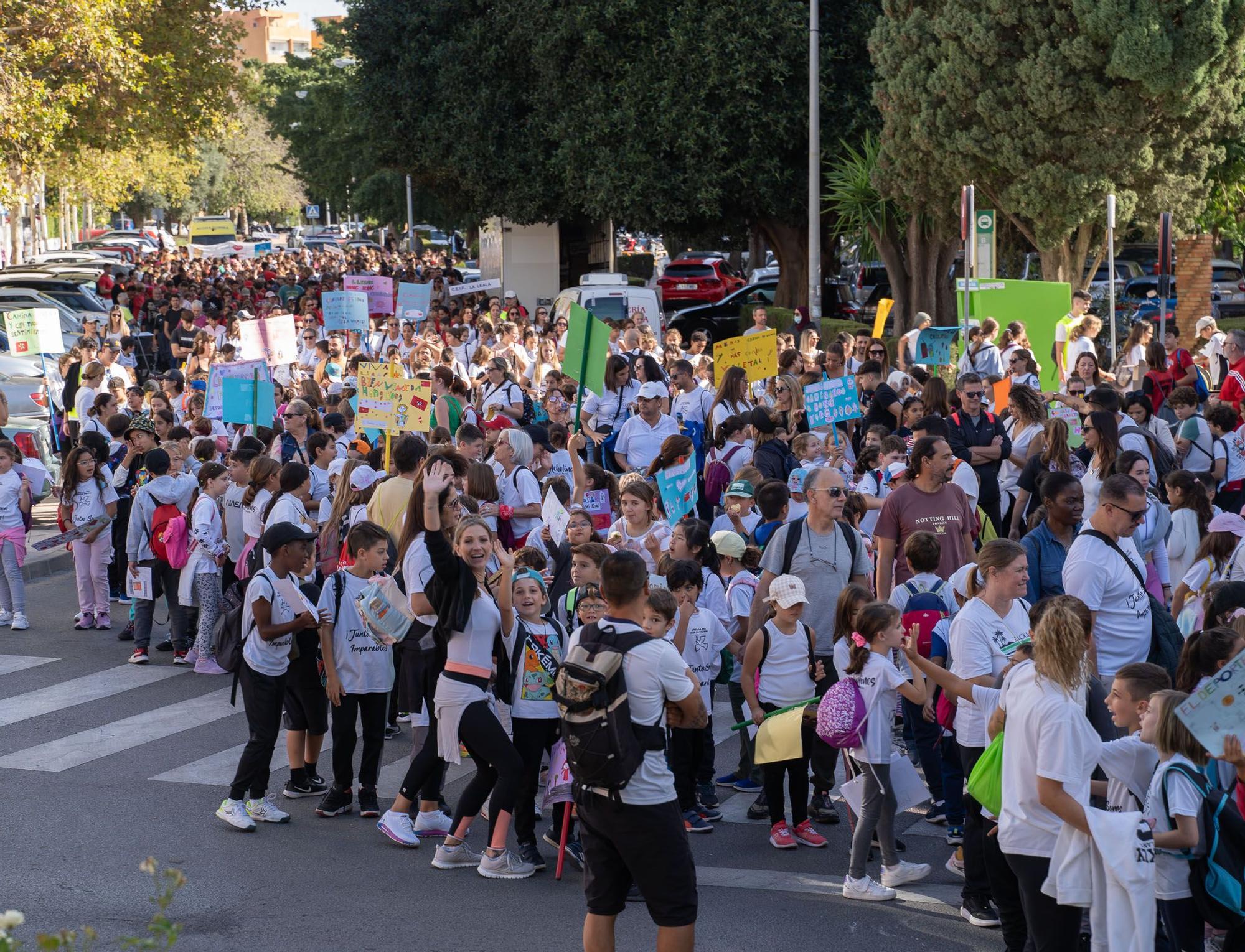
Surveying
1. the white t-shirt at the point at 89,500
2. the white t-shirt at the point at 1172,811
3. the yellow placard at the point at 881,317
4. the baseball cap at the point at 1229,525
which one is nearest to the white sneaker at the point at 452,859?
the white t-shirt at the point at 1172,811

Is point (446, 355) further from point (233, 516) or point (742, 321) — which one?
point (742, 321)

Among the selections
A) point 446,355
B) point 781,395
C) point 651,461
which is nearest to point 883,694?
point 651,461

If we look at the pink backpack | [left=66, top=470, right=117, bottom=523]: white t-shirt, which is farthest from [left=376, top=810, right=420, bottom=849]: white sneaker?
[left=66, top=470, right=117, bottom=523]: white t-shirt

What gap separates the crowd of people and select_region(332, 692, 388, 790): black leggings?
0.03 m

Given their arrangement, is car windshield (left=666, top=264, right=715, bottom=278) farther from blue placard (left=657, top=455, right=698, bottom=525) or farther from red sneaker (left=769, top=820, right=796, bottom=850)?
red sneaker (left=769, top=820, right=796, bottom=850)

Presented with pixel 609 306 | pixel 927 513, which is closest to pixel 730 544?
pixel 927 513

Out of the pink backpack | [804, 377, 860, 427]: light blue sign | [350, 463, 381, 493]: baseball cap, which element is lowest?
the pink backpack

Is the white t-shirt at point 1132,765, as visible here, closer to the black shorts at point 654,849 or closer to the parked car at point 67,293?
the black shorts at point 654,849

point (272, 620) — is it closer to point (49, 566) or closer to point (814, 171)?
point (49, 566)

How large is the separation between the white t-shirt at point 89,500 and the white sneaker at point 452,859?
630cm

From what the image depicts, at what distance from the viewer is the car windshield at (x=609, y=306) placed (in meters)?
24.3

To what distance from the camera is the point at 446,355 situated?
16172 mm

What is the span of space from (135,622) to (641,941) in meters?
6.56

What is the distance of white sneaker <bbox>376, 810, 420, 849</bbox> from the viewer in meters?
7.61
